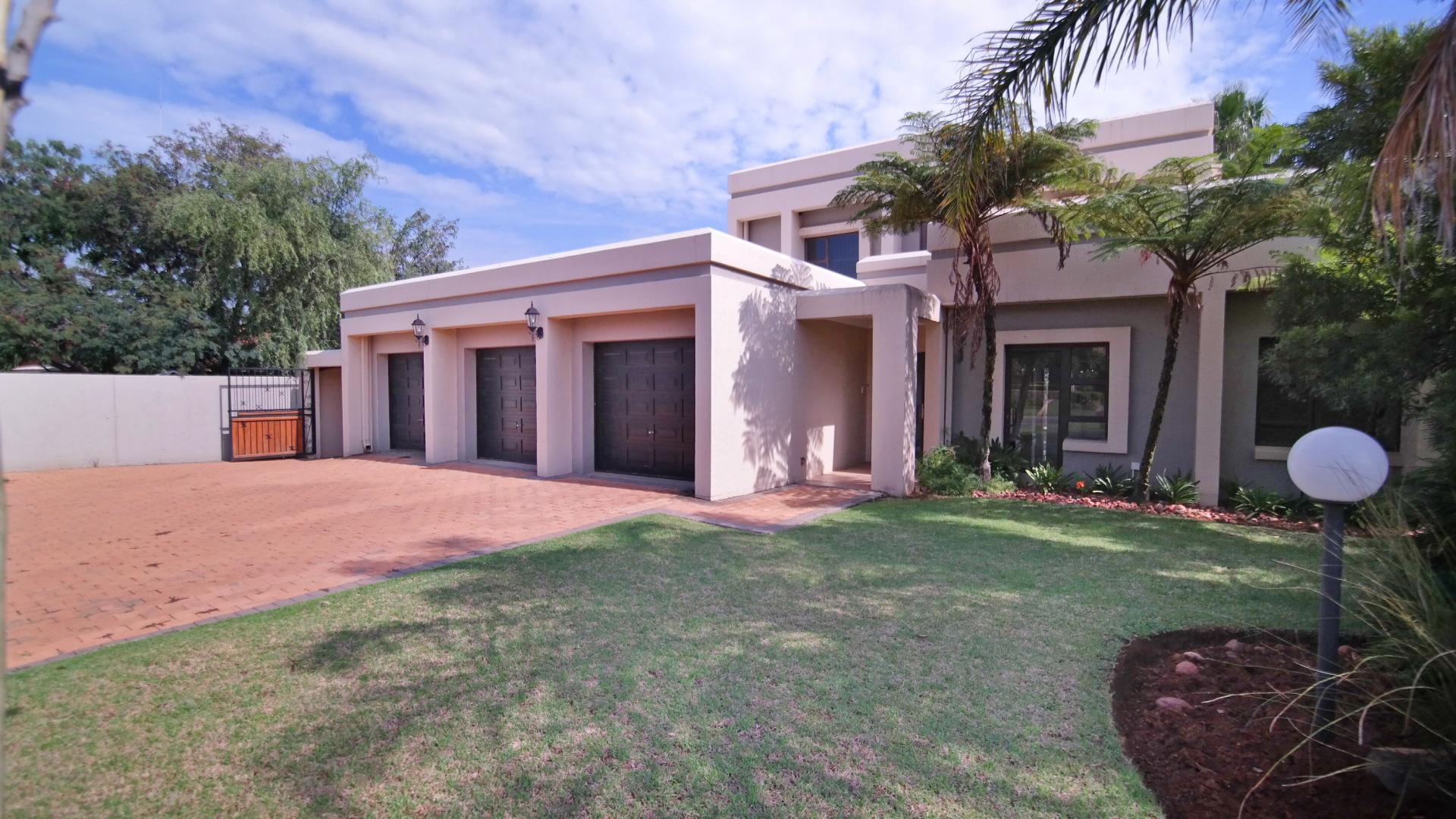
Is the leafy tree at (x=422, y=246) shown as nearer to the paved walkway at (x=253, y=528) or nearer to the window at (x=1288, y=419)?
the paved walkway at (x=253, y=528)

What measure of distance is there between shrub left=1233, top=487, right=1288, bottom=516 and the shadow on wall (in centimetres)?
652

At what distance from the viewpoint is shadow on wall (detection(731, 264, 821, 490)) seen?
10852mm

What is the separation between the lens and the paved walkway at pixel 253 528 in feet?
19.0

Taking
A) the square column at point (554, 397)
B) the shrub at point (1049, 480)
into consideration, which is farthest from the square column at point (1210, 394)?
the square column at point (554, 397)

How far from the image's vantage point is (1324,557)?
358 cm

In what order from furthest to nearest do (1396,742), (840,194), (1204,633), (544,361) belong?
(544,361) < (840,194) < (1204,633) < (1396,742)

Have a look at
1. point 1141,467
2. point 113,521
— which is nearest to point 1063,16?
point 1141,467

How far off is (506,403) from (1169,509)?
12.3 meters

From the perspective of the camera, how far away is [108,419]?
15422mm

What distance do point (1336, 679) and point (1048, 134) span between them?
8.22 m

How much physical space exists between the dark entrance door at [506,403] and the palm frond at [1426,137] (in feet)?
42.6

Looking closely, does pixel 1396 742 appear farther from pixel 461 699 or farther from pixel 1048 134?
pixel 1048 134

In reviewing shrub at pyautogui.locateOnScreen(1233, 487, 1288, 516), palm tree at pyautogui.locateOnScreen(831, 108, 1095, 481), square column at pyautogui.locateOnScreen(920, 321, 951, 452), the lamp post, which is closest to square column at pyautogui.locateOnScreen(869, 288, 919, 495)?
palm tree at pyautogui.locateOnScreen(831, 108, 1095, 481)

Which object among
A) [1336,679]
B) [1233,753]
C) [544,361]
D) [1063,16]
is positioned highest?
[1063,16]
